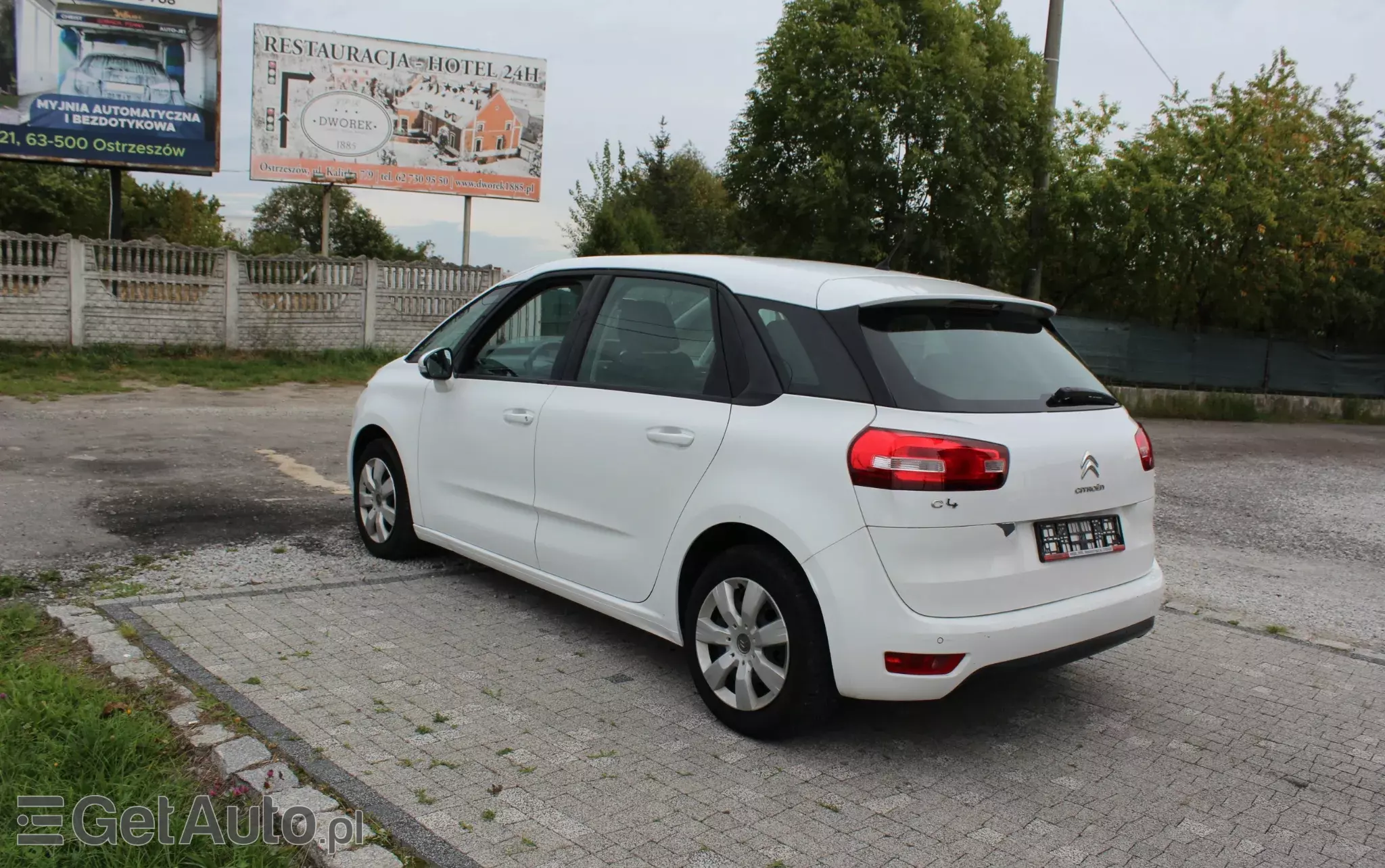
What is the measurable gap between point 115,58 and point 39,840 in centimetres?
2090

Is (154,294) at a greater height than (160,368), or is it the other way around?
(154,294)

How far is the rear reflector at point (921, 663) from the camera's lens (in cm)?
358

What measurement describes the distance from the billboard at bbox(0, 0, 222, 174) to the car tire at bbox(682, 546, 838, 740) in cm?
1976

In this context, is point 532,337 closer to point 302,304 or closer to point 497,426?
point 497,426

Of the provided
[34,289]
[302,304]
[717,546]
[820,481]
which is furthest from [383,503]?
[302,304]

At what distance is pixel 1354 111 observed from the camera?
24141 mm

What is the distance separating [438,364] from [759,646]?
2.47 meters

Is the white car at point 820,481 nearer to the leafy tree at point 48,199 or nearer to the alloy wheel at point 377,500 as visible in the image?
the alloy wheel at point 377,500

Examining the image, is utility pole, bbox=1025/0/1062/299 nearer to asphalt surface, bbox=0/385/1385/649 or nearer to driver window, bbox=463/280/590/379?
asphalt surface, bbox=0/385/1385/649

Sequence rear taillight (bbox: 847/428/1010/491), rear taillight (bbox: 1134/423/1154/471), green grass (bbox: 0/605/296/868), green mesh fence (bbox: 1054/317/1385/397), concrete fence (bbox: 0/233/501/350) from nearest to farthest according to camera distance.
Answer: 1. green grass (bbox: 0/605/296/868)
2. rear taillight (bbox: 847/428/1010/491)
3. rear taillight (bbox: 1134/423/1154/471)
4. concrete fence (bbox: 0/233/501/350)
5. green mesh fence (bbox: 1054/317/1385/397)

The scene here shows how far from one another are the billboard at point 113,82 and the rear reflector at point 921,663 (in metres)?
20.5

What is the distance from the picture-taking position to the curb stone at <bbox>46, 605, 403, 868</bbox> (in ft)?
9.86

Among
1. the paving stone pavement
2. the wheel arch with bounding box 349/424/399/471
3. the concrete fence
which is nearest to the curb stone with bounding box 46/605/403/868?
the paving stone pavement

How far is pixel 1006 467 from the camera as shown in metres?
3.62
